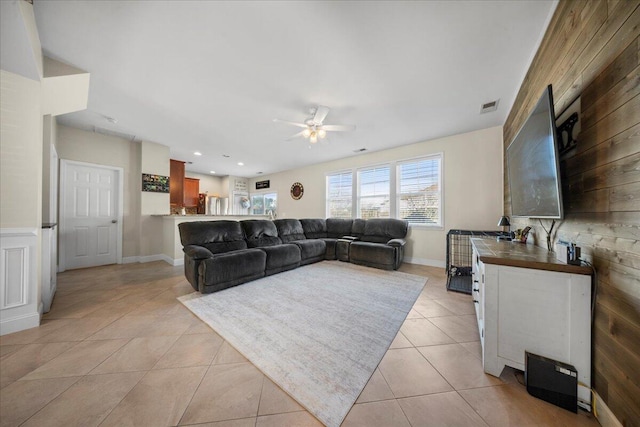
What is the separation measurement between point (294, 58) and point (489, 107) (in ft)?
9.29

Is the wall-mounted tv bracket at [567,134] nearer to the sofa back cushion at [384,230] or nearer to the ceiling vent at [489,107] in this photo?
the ceiling vent at [489,107]

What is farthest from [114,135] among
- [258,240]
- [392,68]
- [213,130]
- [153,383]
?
[392,68]

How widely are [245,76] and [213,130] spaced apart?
193cm

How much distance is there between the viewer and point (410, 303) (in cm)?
247

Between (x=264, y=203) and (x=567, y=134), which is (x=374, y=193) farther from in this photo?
(x=264, y=203)

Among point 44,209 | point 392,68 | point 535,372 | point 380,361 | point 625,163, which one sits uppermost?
point 392,68

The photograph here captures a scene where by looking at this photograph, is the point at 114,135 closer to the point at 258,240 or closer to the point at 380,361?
the point at 258,240

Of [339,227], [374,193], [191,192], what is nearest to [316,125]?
[374,193]

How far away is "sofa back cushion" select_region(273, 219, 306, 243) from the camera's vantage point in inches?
176

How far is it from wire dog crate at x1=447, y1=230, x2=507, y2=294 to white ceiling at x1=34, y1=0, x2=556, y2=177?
1863mm

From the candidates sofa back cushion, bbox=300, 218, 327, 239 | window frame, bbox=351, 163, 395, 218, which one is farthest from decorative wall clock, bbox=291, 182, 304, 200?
window frame, bbox=351, 163, 395, 218

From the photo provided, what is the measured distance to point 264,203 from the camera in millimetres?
8266

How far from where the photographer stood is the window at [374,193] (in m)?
4.98

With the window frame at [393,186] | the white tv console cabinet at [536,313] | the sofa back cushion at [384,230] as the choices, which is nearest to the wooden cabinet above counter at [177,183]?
the window frame at [393,186]
